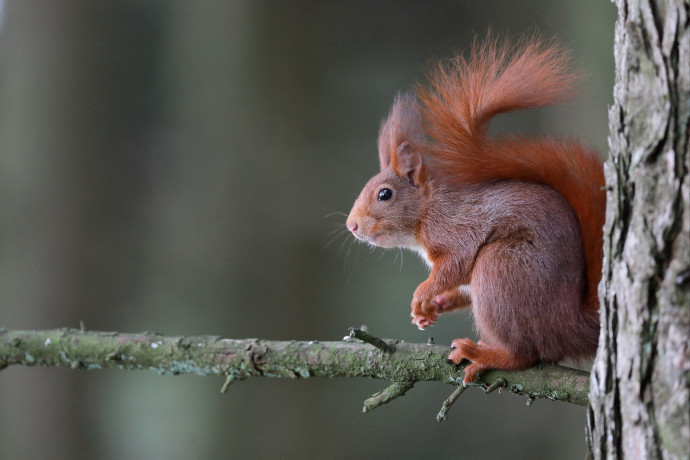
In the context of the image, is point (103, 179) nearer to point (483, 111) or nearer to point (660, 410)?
point (483, 111)

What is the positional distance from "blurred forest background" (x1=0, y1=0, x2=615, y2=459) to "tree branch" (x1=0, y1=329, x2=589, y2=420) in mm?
1281

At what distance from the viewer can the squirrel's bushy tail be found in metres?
1.15

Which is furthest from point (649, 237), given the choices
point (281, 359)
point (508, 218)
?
point (281, 359)

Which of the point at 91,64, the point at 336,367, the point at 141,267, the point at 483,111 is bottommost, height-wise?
the point at 336,367

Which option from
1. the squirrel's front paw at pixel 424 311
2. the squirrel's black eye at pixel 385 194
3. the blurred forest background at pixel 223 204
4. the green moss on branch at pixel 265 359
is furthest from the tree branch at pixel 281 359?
the blurred forest background at pixel 223 204

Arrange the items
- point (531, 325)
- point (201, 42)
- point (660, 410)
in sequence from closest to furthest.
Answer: point (660, 410), point (531, 325), point (201, 42)

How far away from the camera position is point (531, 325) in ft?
3.71

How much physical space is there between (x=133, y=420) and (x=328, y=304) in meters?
1.08

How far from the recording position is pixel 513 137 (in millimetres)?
1257

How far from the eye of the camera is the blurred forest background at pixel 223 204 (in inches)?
109

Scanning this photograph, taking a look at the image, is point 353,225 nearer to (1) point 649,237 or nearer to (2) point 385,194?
(2) point 385,194

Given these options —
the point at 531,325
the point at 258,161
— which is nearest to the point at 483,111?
the point at 531,325

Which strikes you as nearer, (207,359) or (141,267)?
(207,359)

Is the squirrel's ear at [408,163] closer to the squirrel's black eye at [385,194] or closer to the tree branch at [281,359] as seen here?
the squirrel's black eye at [385,194]
